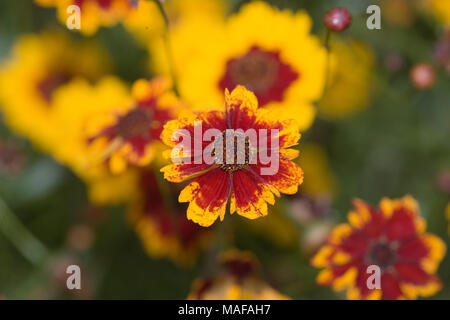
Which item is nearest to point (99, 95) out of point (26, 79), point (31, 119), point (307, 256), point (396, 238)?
point (31, 119)

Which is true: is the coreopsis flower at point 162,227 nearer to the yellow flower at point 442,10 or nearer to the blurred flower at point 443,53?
the blurred flower at point 443,53

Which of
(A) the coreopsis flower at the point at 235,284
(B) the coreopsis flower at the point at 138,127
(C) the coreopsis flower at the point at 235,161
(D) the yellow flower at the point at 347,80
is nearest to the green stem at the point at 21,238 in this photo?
(B) the coreopsis flower at the point at 138,127

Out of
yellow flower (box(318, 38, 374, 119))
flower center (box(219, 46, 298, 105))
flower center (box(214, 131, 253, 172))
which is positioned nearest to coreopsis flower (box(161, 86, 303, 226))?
flower center (box(214, 131, 253, 172))

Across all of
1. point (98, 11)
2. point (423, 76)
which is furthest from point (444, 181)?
point (98, 11)

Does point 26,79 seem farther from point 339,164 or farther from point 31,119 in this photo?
point 339,164

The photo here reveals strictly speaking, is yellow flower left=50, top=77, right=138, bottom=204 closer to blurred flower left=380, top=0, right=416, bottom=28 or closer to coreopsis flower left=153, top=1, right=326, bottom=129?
coreopsis flower left=153, top=1, right=326, bottom=129

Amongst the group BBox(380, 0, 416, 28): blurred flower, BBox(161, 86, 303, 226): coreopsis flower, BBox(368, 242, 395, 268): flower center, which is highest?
BBox(380, 0, 416, 28): blurred flower
